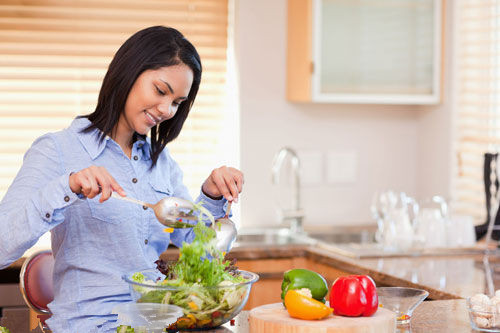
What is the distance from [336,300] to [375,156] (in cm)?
240

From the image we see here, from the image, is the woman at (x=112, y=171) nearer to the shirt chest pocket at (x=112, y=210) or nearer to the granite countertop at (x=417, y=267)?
the shirt chest pocket at (x=112, y=210)

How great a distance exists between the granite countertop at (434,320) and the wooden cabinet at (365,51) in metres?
1.66

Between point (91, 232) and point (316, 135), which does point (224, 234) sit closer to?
point (91, 232)

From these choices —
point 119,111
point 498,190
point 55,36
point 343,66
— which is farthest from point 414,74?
point 119,111

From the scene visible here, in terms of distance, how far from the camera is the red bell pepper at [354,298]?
1537mm

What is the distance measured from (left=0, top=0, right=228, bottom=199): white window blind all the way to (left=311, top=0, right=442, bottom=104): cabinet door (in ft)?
1.70

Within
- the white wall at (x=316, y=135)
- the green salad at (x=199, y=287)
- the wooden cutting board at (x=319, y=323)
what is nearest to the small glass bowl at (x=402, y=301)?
the wooden cutting board at (x=319, y=323)

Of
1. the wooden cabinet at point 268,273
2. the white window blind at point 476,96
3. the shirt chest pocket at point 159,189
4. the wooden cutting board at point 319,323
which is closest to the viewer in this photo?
the wooden cutting board at point 319,323

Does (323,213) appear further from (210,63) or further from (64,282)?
(64,282)

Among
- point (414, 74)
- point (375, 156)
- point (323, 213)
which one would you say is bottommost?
point (323, 213)

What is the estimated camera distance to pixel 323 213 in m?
3.80

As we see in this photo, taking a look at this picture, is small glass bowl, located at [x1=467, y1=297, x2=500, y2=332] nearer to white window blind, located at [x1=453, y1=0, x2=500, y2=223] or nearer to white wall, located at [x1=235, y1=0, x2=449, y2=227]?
white window blind, located at [x1=453, y1=0, x2=500, y2=223]

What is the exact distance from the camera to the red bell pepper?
154 centimetres

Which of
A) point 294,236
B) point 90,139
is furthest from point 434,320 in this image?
point 294,236
